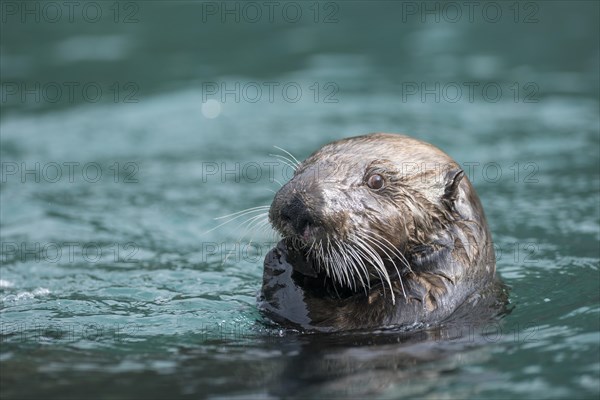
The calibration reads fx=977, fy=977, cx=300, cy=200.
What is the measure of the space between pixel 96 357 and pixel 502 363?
2421mm

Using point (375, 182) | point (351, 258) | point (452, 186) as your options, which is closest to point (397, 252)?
point (351, 258)

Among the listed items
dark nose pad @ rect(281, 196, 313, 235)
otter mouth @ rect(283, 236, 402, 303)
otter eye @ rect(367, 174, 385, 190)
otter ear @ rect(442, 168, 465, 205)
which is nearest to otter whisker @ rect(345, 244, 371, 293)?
otter mouth @ rect(283, 236, 402, 303)

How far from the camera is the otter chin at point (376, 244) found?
594 centimetres

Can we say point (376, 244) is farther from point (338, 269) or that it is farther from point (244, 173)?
point (244, 173)

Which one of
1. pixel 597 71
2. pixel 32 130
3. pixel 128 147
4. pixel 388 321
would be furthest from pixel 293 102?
pixel 388 321

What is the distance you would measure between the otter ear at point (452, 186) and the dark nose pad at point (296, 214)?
3.43 feet

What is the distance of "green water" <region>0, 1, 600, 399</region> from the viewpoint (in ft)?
18.7

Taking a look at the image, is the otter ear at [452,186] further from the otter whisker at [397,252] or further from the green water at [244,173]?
the green water at [244,173]

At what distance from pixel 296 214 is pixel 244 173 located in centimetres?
476

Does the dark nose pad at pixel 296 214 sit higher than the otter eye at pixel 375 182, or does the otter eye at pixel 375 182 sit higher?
the otter eye at pixel 375 182

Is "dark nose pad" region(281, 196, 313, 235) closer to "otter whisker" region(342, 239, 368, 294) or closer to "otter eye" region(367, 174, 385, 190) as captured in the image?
"otter whisker" region(342, 239, 368, 294)

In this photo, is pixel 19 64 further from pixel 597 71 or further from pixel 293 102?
pixel 597 71

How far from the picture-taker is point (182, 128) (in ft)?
38.9

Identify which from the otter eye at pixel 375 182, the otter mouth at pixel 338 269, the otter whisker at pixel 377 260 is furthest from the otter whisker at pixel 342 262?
the otter eye at pixel 375 182
